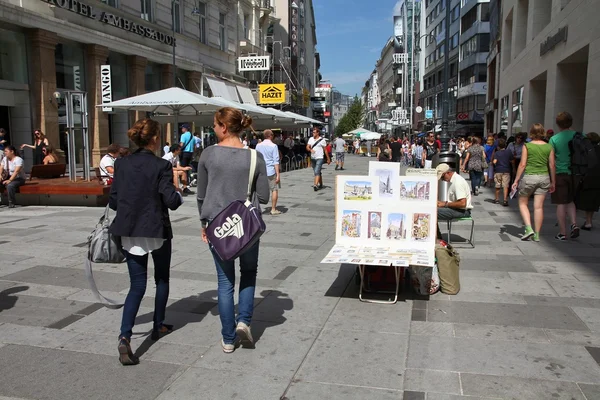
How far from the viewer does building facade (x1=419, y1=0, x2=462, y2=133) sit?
208ft

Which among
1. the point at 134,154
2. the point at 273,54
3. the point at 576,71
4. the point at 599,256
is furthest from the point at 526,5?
the point at 273,54

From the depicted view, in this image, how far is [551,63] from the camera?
17.3 m

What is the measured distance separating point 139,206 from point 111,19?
61.8ft

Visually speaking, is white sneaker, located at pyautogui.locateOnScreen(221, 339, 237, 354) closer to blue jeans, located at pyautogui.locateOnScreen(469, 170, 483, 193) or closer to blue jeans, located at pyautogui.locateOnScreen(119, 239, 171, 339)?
blue jeans, located at pyautogui.locateOnScreen(119, 239, 171, 339)

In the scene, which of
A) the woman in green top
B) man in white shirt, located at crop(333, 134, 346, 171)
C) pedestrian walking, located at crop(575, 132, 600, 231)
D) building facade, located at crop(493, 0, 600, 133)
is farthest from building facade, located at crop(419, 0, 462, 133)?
the woman in green top

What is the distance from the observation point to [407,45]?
98.3m

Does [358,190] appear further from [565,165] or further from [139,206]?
A: [565,165]

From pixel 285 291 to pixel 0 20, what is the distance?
14.3m

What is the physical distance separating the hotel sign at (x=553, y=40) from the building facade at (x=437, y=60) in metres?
40.1

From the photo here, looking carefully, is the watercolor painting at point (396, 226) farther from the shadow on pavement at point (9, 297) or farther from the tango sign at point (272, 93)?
the tango sign at point (272, 93)

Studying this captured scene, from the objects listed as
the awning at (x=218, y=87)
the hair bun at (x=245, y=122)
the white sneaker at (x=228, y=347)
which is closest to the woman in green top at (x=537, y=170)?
the hair bun at (x=245, y=122)

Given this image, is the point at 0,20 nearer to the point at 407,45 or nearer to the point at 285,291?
the point at 285,291

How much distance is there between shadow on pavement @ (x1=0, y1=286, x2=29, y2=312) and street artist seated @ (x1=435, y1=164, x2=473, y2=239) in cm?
510

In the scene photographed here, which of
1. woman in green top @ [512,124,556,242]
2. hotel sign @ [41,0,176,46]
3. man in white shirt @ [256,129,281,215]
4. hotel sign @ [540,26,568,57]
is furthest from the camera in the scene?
hotel sign @ [41,0,176,46]
